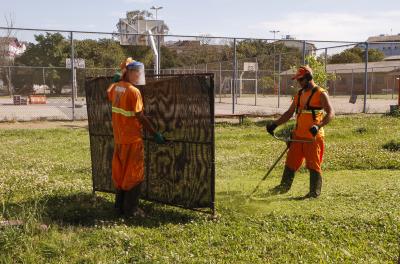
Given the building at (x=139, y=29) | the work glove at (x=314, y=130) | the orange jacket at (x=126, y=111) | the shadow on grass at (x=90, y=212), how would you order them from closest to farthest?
the orange jacket at (x=126, y=111), the shadow on grass at (x=90, y=212), the work glove at (x=314, y=130), the building at (x=139, y=29)

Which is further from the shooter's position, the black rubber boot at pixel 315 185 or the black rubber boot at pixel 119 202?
the black rubber boot at pixel 315 185

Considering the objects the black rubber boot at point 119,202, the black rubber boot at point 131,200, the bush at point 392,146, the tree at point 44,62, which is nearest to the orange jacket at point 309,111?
the black rubber boot at point 131,200

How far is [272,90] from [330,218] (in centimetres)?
3100

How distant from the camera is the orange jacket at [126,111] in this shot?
5457 millimetres

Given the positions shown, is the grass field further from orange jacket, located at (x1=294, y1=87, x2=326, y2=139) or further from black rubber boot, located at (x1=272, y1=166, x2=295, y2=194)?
orange jacket, located at (x1=294, y1=87, x2=326, y2=139)

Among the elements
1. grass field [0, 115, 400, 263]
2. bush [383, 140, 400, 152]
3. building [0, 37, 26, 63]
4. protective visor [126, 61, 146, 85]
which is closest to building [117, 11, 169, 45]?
building [0, 37, 26, 63]

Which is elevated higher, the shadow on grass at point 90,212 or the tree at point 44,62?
the tree at point 44,62

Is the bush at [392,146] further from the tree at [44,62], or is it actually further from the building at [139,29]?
the tree at [44,62]

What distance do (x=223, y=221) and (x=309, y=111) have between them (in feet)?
7.46

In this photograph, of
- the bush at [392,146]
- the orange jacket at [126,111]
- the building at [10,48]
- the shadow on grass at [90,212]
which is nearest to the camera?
the orange jacket at [126,111]

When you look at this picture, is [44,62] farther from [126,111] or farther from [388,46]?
[388,46]

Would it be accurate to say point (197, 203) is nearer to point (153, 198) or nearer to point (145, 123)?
point (153, 198)

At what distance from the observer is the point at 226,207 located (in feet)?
20.3

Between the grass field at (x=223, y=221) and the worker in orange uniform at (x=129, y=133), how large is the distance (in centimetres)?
40
